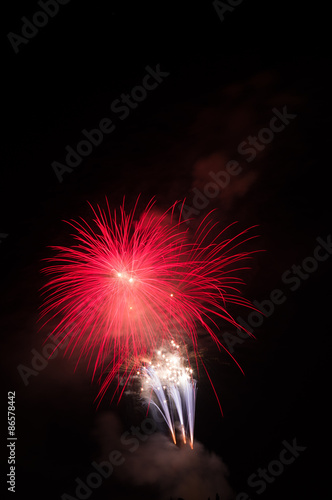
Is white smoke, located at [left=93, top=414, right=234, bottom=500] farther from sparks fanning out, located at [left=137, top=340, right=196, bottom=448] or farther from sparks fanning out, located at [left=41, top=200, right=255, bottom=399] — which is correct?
sparks fanning out, located at [left=41, top=200, right=255, bottom=399]

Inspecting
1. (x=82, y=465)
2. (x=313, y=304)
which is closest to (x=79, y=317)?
(x=82, y=465)

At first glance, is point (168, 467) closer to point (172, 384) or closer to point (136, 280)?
point (172, 384)

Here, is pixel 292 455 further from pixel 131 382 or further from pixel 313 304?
pixel 131 382

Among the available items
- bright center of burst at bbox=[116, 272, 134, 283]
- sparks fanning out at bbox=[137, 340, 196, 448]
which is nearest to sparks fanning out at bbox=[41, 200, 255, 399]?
bright center of burst at bbox=[116, 272, 134, 283]

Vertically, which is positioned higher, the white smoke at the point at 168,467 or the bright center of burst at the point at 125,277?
the bright center of burst at the point at 125,277

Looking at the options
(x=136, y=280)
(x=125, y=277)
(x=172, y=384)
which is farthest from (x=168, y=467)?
(x=125, y=277)

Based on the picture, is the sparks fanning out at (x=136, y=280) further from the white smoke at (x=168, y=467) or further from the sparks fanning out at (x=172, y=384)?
the white smoke at (x=168, y=467)

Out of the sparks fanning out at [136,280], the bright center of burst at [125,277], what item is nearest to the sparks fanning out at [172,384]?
the sparks fanning out at [136,280]
